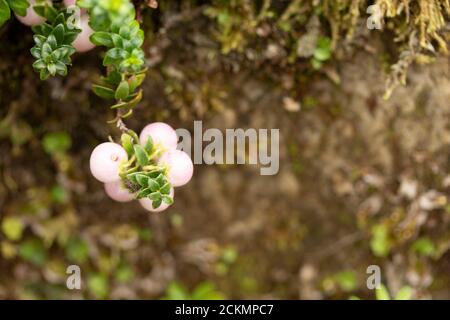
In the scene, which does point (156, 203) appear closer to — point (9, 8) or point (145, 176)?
point (145, 176)

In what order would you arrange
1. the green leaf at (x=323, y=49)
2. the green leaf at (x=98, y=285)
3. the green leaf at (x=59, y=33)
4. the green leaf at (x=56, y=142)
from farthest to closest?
the green leaf at (x=98, y=285), the green leaf at (x=56, y=142), the green leaf at (x=323, y=49), the green leaf at (x=59, y=33)

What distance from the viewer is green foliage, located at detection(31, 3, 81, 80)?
37.2 inches

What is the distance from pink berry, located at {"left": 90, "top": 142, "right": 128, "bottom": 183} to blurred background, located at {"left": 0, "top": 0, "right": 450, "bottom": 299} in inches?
16.9

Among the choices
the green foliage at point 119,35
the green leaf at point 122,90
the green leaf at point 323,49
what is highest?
the green leaf at point 323,49

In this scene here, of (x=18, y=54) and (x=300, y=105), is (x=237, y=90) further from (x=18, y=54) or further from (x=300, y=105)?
(x=18, y=54)

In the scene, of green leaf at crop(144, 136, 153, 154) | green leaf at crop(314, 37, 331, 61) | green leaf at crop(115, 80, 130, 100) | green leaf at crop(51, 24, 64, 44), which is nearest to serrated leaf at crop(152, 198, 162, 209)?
green leaf at crop(144, 136, 153, 154)

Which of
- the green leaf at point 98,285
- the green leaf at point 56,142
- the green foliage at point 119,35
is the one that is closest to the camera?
the green foliage at point 119,35

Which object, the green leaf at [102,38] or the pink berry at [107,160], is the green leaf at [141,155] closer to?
the pink berry at [107,160]

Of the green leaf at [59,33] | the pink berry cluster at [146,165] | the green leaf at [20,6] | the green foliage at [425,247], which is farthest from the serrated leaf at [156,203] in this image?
the green foliage at [425,247]

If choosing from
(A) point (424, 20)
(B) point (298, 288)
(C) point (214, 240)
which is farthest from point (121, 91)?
(B) point (298, 288)

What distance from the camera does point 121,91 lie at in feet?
3.16

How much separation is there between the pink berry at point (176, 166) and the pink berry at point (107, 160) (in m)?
0.08

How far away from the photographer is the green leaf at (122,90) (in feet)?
3.13
